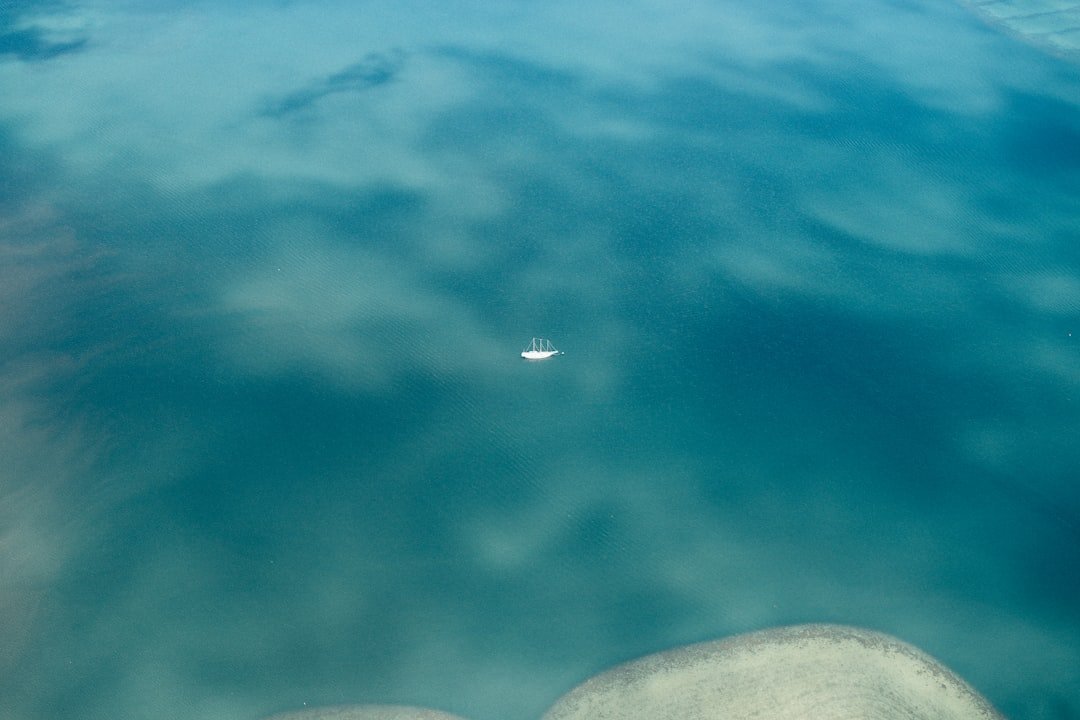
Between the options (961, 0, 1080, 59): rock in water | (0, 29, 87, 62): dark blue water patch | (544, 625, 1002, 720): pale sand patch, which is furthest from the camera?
(961, 0, 1080, 59): rock in water

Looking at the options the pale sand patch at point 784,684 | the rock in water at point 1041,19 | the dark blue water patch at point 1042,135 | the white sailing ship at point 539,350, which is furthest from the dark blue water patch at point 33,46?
the rock in water at point 1041,19

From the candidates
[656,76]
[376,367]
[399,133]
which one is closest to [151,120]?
[399,133]

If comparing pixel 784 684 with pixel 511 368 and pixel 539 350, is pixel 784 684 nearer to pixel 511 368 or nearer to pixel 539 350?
pixel 511 368

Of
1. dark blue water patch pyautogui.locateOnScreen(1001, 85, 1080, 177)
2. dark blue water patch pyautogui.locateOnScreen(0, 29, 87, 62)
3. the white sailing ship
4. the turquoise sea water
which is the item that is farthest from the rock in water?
dark blue water patch pyautogui.locateOnScreen(0, 29, 87, 62)

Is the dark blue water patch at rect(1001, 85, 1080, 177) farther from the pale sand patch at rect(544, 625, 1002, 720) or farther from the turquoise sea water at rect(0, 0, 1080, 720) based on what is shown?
the pale sand patch at rect(544, 625, 1002, 720)

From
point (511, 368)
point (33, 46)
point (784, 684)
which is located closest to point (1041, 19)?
point (511, 368)

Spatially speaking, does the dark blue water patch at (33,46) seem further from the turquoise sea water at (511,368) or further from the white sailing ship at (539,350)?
the white sailing ship at (539,350)
